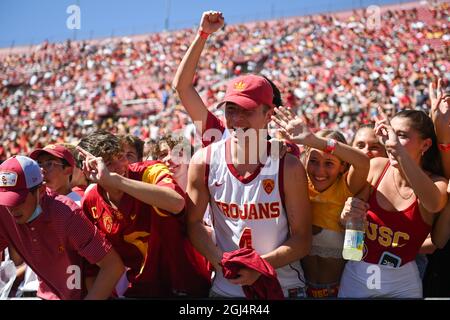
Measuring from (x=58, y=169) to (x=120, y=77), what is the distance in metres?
24.6

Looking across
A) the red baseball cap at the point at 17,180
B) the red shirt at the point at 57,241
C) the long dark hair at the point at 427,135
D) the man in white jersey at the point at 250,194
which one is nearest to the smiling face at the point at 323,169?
the man in white jersey at the point at 250,194

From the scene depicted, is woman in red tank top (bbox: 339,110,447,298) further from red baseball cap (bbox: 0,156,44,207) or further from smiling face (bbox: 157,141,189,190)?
red baseball cap (bbox: 0,156,44,207)

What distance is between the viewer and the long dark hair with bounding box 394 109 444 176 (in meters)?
2.47

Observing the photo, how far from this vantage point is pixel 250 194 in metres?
2.40

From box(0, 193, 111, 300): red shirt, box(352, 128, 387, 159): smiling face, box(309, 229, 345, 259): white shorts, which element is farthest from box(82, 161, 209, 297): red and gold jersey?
box(352, 128, 387, 159): smiling face

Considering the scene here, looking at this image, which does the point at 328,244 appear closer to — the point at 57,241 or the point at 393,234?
the point at 393,234

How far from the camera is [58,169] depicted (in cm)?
298

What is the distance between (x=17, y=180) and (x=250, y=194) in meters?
1.04

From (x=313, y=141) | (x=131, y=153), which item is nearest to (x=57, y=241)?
(x=313, y=141)

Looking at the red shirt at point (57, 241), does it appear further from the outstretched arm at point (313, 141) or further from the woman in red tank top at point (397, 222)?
the woman in red tank top at point (397, 222)

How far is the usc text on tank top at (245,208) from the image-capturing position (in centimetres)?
240

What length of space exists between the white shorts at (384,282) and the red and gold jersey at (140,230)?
0.88 metres

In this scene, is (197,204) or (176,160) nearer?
(197,204)
